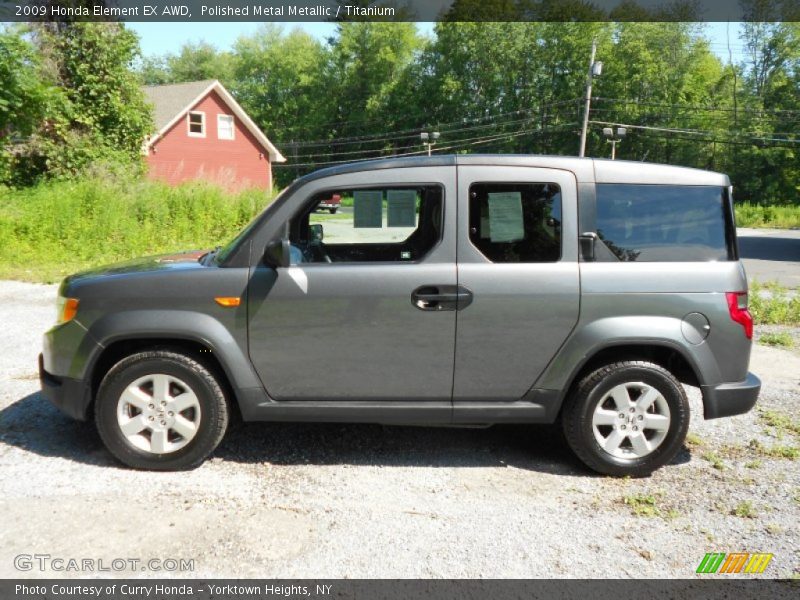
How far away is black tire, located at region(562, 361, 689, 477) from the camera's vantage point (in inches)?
159

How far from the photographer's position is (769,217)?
4531cm

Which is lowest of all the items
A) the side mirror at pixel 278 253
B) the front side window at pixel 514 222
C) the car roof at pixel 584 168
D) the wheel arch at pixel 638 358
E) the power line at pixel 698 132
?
the wheel arch at pixel 638 358

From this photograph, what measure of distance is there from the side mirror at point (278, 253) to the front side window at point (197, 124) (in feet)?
114

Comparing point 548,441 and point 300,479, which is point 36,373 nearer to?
point 300,479

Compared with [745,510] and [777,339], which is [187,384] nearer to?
[745,510]

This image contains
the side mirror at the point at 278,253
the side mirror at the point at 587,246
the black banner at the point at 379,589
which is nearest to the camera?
the black banner at the point at 379,589

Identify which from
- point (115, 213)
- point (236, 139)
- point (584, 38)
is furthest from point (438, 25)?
point (115, 213)

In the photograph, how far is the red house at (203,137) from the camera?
113 ft

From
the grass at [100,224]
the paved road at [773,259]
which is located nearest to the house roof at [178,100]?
the grass at [100,224]

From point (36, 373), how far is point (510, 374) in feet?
15.1

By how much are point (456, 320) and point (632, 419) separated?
1.29 m

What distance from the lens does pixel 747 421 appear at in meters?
5.28

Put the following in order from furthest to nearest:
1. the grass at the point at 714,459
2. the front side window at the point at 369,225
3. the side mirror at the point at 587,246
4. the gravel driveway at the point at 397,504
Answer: the grass at the point at 714,459 → the front side window at the point at 369,225 → the side mirror at the point at 587,246 → the gravel driveway at the point at 397,504

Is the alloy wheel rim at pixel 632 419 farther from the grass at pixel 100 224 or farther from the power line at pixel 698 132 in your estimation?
the power line at pixel 698 132
